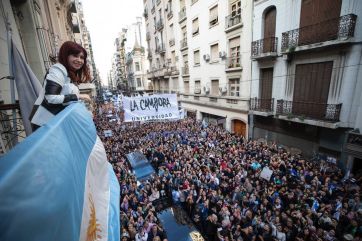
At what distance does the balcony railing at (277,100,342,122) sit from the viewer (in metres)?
10.6

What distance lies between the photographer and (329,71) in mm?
10844

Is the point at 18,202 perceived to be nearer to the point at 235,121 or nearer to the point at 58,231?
the point at 58,231

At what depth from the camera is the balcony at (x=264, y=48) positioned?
1339cm

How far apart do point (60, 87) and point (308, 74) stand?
13526 millimetres

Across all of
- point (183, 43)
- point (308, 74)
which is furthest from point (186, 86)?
point (308, 74)

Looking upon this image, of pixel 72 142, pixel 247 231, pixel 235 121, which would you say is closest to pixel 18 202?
pixel 72 142

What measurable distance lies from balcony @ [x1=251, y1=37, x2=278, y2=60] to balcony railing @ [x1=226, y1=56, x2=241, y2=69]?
6.65 ft

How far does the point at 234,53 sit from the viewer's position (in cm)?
1738

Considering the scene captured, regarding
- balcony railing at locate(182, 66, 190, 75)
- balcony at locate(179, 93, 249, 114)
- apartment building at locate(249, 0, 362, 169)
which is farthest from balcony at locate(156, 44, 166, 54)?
apartment building at locate(249, 0, 362, 169)

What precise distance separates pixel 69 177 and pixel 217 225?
24.1 ft

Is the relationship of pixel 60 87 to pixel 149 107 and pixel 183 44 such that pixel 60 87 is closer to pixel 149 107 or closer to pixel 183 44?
pixel 149 107

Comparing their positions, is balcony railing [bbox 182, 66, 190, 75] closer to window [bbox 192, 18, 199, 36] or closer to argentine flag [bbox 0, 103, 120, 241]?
window [bbox 192, 18, 199, 36]

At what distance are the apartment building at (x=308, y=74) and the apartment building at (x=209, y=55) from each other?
56.7 inches

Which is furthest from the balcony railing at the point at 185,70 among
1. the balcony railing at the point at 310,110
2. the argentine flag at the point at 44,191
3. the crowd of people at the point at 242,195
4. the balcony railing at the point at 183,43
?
the argentine flag at the point at 44,191
